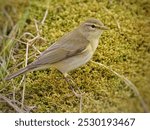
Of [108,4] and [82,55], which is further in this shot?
[108,4]

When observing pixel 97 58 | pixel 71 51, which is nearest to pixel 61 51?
pixel 71 51

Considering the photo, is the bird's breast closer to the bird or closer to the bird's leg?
the bird

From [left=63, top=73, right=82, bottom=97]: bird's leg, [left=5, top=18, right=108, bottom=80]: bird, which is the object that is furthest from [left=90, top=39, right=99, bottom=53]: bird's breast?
[left=63, top=73, right=82, bottom=97]: bird's leg

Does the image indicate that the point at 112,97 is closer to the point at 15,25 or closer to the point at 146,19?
the point at 146,19

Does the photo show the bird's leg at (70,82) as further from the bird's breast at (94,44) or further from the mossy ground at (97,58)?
the bird's breast at (94,44)

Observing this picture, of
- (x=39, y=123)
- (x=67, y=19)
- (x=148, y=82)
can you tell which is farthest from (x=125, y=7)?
(x=39, y=123)

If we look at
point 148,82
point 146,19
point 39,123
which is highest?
point 146,19

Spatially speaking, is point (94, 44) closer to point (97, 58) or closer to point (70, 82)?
point (97, 58)

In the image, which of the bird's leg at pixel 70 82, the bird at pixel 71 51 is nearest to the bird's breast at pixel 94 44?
the bird at pixel 71 51
